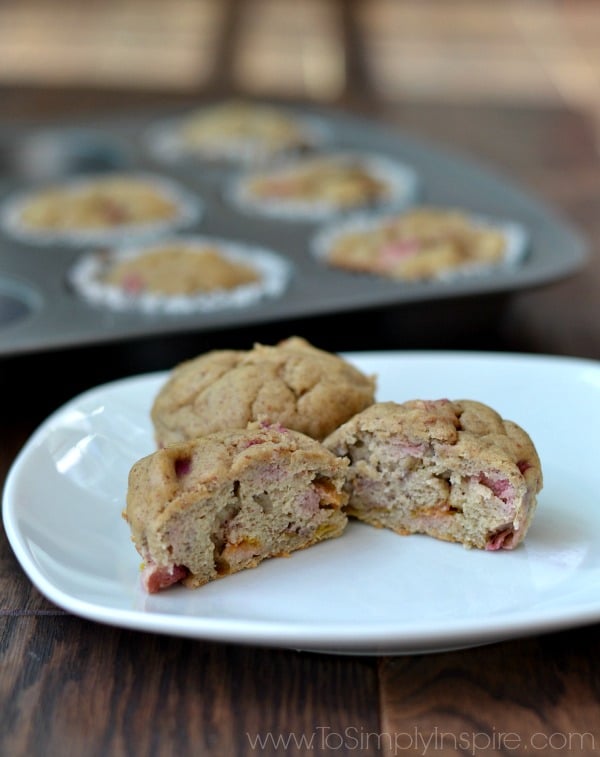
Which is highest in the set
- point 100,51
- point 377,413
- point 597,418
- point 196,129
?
point 377,413

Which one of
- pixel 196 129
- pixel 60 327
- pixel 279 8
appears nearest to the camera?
pixel 60 327

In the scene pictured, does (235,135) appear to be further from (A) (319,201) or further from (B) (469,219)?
(B) (469,219)

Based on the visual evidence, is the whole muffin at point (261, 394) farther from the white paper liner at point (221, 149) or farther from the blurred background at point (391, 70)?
the white paper liner at point (221, 149)

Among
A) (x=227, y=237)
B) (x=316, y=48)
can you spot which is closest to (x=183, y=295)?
(x=227, y=237)

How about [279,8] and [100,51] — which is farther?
[279,8]

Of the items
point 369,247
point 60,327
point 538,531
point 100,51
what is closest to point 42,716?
point 538,531

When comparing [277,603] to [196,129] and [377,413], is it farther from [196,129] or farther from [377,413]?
[196,129]
